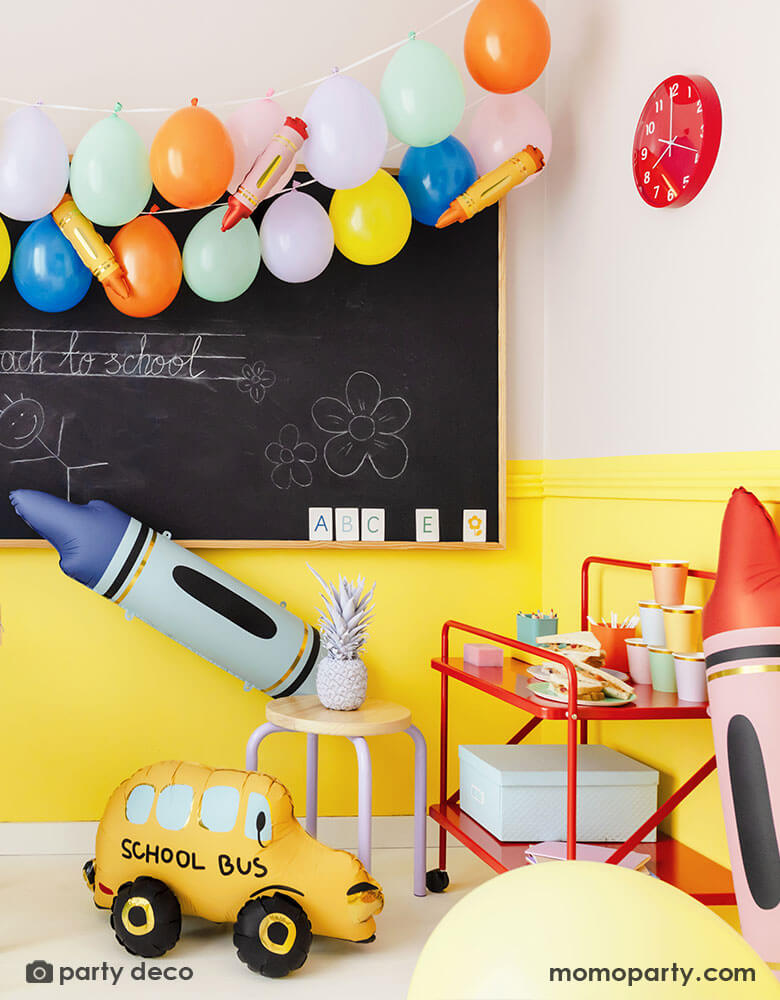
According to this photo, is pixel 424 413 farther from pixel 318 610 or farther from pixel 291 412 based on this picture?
pixel 318 610

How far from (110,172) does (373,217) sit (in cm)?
63

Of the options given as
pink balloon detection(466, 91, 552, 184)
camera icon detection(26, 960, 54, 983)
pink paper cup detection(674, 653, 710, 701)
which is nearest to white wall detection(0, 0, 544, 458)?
pink balloon detection(466, 91, 552, 184)

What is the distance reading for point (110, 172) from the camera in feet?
7.52

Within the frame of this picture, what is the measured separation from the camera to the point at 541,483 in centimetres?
296

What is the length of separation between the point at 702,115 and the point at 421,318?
3.44ft

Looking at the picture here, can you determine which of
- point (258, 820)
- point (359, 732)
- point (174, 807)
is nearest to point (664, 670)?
point (359, 732)

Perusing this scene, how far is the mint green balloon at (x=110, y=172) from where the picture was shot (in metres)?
2.29

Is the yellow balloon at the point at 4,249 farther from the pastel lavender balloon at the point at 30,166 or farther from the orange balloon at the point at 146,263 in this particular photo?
the orange balloon at the point at 146,263

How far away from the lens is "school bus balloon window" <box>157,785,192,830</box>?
82.0 inches

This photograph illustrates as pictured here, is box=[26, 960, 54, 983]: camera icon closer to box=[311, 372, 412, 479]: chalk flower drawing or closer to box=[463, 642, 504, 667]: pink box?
box=[463, 642, 504, 667]: pink box

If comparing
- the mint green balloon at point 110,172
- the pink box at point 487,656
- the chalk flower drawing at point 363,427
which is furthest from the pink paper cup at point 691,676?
the mint green balloon at point 110,172

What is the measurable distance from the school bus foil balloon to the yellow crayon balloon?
1.19 metres

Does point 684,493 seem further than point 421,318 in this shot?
No

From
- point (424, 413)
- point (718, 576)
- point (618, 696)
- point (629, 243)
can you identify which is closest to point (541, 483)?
point (424, 413)
